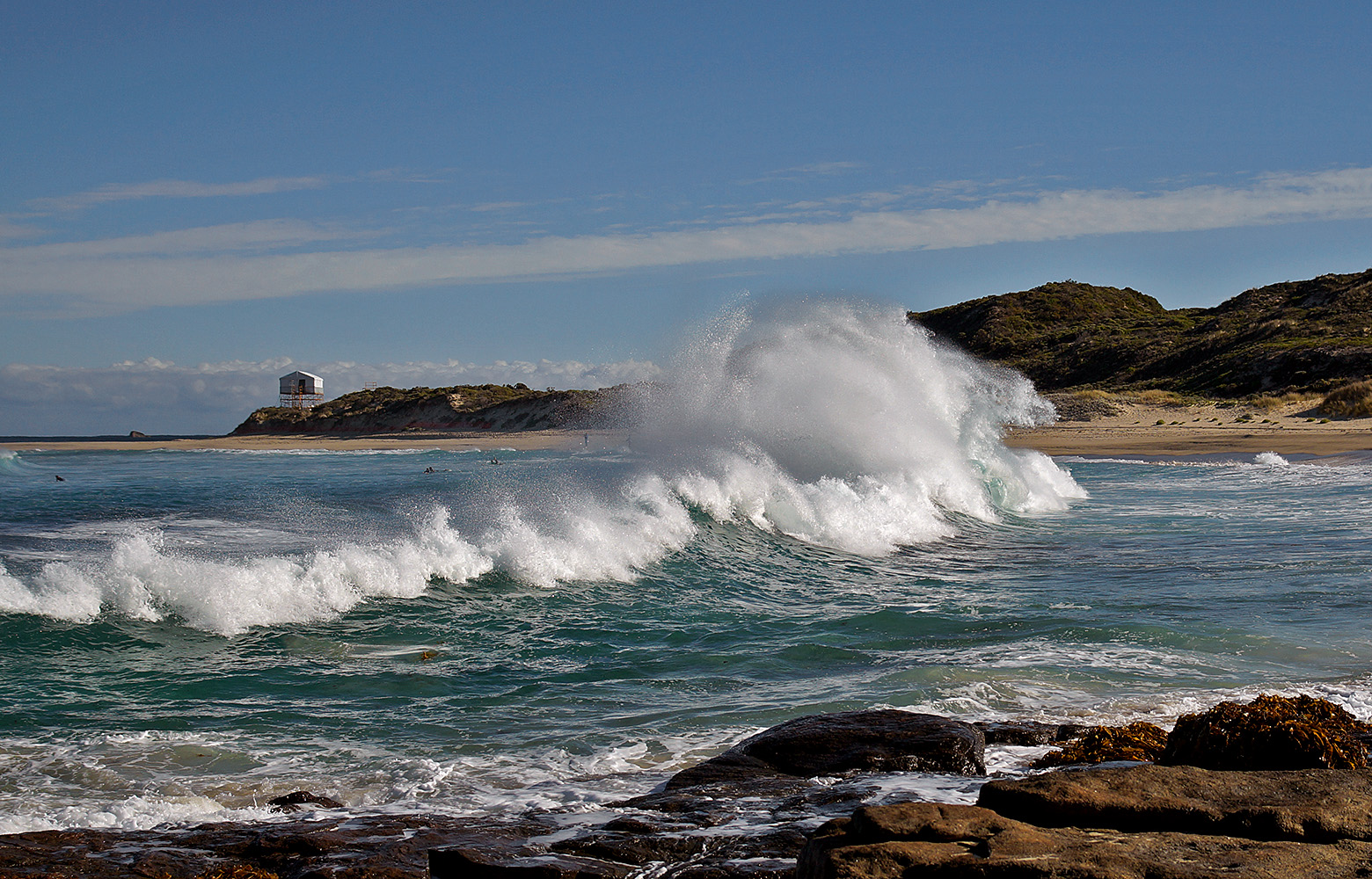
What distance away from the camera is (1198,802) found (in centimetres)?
319

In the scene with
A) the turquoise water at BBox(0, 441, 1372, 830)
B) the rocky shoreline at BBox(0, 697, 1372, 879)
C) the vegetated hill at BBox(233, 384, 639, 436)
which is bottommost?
the turquoise water at BBox(0, 441, 1372, 830)

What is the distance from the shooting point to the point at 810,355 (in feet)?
61.6

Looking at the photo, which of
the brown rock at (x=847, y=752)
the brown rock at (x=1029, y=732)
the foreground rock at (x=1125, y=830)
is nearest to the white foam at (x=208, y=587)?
the brown rock at (x=847, y=752)

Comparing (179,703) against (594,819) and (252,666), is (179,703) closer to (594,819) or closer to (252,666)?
(252,666)

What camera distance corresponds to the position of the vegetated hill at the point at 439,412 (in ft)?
216

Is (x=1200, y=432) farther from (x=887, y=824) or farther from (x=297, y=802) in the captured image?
(x=887, y=824)

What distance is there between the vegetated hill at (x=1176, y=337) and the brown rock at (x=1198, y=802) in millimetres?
44310

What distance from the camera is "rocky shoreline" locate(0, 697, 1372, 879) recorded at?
2.87 m

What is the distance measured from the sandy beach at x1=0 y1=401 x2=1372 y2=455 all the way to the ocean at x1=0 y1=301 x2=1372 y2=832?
4297mm

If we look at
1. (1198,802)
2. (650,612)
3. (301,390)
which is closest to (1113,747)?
(1198,802)

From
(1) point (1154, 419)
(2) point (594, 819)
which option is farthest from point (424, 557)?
(1) point (1154, 419)

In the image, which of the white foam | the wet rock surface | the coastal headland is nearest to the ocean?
the white foam

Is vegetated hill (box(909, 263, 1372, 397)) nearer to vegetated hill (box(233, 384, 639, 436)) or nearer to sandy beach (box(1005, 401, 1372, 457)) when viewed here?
sandy beach (box(1005, 401, 1372, 457))

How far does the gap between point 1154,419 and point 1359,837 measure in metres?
42.6
